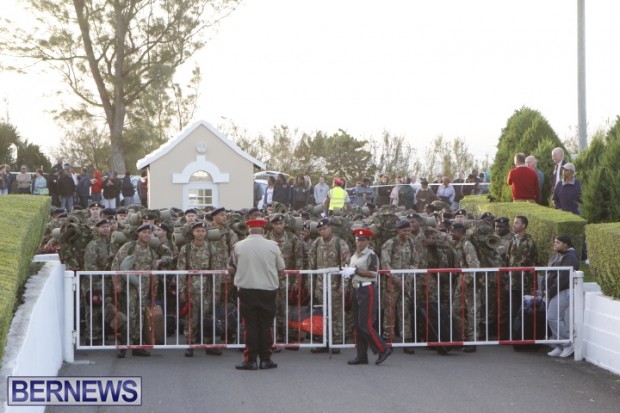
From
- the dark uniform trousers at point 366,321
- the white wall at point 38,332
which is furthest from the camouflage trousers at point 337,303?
the white wall at point 38,332

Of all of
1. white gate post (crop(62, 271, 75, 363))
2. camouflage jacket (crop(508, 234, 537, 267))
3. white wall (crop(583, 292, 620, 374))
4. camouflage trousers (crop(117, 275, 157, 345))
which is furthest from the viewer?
camouflage jacket (crop(508, 234, 537, 267))

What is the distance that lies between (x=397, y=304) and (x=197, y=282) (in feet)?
8.52

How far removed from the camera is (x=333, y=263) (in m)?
15.0

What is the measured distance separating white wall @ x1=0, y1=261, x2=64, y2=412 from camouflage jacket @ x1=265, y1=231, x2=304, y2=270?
121 inches

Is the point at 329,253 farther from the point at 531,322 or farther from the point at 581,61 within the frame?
the point at 581,61

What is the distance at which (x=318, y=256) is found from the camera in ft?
49.6

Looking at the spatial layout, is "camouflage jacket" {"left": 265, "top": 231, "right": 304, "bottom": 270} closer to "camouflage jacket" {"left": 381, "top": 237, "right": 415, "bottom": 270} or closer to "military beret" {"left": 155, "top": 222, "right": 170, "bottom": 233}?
"camouflage jacket" {"left": 381, "top": 237, "right": 415, "bottom": 270}

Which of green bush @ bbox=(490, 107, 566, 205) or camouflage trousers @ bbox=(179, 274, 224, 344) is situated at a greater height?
green bush @ bbox=(490, 107, 566, 205)

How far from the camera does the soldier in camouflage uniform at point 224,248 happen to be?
48.5 feet

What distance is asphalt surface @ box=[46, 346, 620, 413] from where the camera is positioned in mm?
11312

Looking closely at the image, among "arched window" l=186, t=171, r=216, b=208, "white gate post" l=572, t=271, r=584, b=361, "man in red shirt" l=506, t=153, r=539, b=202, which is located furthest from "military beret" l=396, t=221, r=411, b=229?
"arched window" l=186, t=171, r=216, b=208

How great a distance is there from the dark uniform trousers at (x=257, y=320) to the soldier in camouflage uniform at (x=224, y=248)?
35.0 inches

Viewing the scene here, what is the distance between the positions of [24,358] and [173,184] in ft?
76.5

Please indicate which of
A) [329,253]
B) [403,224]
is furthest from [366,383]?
[403,224]
